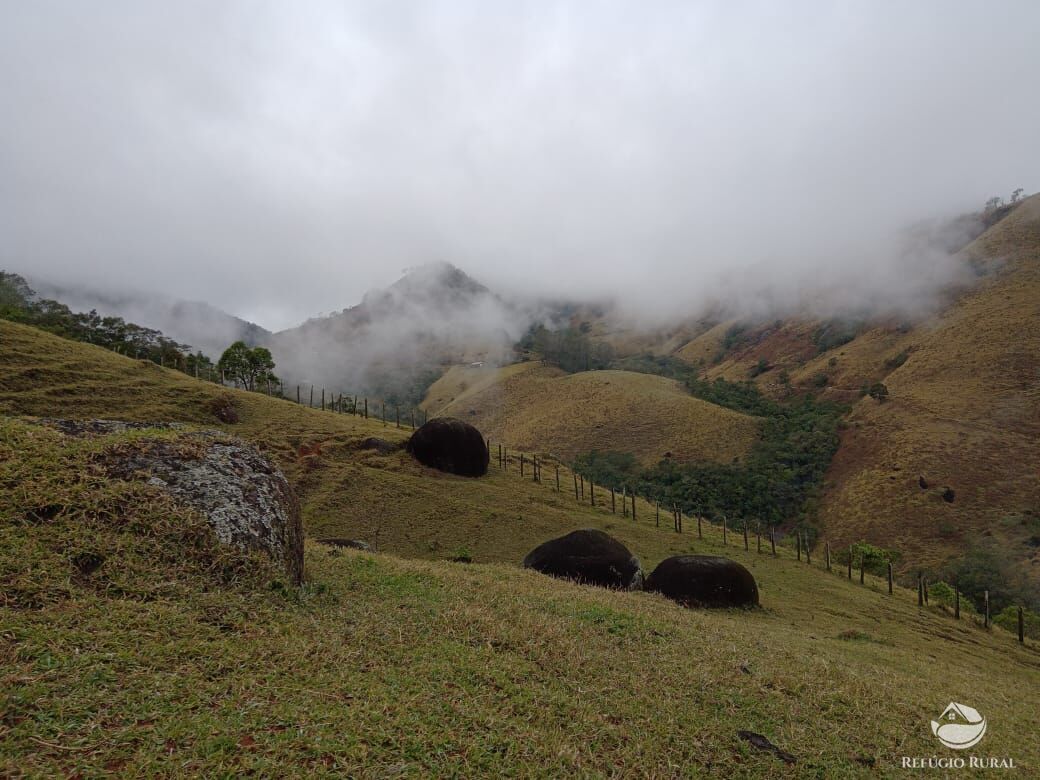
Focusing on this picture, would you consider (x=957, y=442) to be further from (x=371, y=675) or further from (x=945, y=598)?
(x=371, y=675)

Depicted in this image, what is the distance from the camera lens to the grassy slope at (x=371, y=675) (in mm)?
3664

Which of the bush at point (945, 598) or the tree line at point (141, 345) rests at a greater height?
the tree line at point (141, 345)

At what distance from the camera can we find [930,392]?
52.6 meters

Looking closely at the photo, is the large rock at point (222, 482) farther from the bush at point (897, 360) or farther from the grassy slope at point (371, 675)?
the bush at point (897, 360)

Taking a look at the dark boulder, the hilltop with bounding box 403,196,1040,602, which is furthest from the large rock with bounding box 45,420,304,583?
the hilltop with bounding box 403,196,1040,602

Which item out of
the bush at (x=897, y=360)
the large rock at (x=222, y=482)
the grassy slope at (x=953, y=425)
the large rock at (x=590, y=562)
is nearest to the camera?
the large rock at (x=222, y=482)

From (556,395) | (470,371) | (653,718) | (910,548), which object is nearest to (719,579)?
(653,718)

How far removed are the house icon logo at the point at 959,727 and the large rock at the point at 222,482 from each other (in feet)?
28.9

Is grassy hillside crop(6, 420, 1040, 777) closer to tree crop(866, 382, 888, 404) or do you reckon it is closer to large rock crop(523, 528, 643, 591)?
large rock crop(523, 528, 643, 591)

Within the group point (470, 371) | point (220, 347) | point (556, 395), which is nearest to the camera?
point (556, 395)

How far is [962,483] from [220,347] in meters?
181

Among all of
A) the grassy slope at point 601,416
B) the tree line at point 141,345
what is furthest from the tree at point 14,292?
the grassy slope at point 601,416

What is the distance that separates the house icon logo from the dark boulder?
7.48 meters

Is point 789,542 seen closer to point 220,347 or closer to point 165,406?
point 165,406
